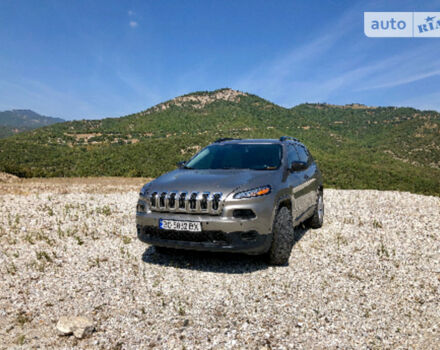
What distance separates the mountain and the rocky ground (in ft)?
64.1

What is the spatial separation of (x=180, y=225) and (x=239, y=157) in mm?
1854

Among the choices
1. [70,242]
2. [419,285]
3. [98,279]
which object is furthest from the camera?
[70,242]

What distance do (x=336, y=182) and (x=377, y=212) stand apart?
39.1m

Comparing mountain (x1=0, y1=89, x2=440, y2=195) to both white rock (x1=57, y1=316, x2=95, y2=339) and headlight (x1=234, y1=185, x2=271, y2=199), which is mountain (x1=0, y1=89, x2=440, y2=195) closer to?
white rock (x1=57, y1=316, x2=95, y2=339)

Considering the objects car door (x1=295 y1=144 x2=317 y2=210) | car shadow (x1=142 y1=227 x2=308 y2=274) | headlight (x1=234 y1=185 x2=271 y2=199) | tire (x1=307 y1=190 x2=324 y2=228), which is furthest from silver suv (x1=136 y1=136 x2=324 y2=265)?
tire (x1=307 y1=190 x2=324 y2=228)

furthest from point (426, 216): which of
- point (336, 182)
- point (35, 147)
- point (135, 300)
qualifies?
point (35, 147)

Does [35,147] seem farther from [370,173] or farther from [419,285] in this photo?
[419,285]

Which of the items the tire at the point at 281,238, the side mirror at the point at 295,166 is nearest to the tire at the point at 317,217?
the side mirror at the point at 295,166

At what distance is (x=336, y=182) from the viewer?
45625mm

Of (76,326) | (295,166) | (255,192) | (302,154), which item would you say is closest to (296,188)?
(295,166)

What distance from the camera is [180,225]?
4215mm

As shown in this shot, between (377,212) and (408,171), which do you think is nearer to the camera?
(377,212)

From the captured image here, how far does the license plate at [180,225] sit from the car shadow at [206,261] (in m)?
0.87

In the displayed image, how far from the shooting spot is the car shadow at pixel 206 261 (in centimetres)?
477
